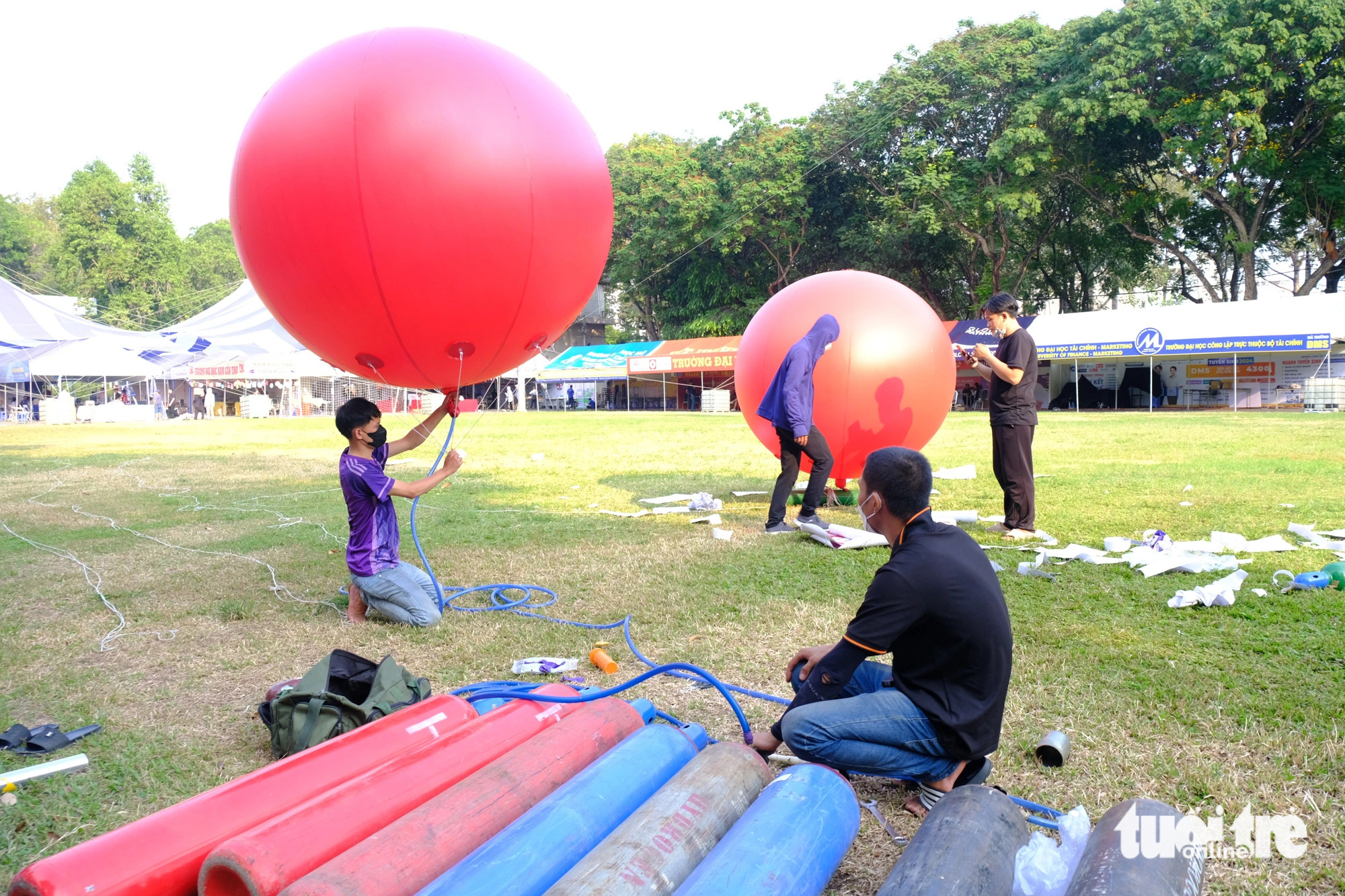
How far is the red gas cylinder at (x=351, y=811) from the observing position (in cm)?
213

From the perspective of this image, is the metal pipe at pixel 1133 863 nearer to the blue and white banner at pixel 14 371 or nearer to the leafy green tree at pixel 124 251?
the blue and white banner at pixel 14 371

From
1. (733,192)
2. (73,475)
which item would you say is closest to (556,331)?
(73,475)

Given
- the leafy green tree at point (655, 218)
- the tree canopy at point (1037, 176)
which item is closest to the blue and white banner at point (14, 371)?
the leafy green tree at point (655, 218)

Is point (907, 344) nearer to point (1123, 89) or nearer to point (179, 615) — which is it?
point (179, 615)

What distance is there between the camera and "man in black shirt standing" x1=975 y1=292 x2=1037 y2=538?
22.5 ft

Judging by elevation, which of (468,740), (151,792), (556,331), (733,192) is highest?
(733,192)

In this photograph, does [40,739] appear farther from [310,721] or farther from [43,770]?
[310,721]

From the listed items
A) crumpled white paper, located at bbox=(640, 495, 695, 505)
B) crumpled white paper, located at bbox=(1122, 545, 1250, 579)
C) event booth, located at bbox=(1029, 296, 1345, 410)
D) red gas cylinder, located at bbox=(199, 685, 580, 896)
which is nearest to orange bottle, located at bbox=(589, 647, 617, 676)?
red gas cylinder, located at bbox=(199, 685, 580, 896)

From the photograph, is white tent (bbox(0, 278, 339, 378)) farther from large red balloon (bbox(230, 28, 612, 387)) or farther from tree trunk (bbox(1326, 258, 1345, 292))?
tree trunk (bbox(1326, 258, 1345, 292))

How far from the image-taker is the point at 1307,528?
21.5 feet

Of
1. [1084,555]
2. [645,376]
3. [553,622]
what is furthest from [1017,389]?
[645,376]

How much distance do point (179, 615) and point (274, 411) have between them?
133 ft

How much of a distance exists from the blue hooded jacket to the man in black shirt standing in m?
1.26

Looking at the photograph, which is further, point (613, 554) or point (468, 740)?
point (613, 554)
